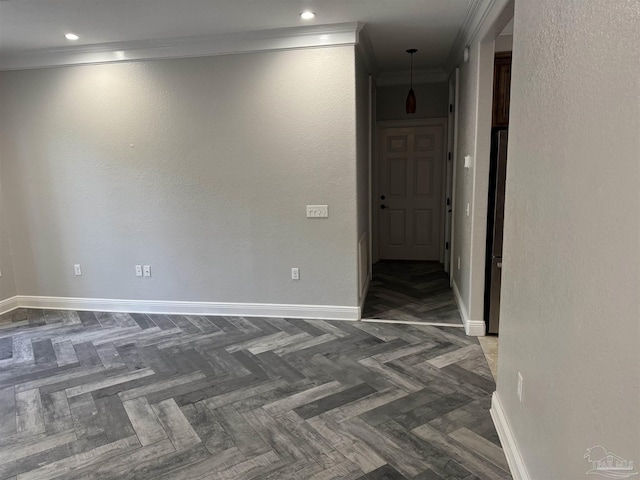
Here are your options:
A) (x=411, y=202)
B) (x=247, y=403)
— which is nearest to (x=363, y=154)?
(x=411, y=202)

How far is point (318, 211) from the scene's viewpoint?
3.82 m

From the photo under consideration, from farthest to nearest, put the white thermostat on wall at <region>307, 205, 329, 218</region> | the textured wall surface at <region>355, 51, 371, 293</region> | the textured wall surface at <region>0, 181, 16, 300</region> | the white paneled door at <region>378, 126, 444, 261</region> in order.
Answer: the white paneled door at <region>378, 126, 444, 261</region>
the textured wall surface at <region>0, 181, 16, 300</region>
the textured wall surface at <region>355, 51, 371, 293</region>
the white thermostat on wall at <region>307, 205, 329, 218</region>

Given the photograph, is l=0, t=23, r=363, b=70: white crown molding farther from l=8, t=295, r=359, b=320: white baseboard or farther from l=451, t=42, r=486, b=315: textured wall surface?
l=8, t=295, r=359, b=320: white baseboard

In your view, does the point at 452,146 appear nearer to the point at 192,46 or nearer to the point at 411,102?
the point at 411,102

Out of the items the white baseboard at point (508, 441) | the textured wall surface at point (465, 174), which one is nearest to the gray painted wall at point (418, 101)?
the textured wall surface at point (465, 174)

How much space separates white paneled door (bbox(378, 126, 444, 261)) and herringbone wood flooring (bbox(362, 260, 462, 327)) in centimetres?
27

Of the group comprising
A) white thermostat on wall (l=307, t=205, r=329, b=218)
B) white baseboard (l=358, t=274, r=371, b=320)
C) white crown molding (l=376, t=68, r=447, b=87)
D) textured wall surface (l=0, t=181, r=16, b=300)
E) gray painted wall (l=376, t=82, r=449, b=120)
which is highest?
white crown molding (l=376, t=68, r=447, b=87)

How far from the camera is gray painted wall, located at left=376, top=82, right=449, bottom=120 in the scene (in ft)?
18.3

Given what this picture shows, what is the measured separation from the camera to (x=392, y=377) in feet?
9.32

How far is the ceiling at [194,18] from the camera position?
2.90 metres

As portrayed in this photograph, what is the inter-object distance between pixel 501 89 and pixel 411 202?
279 centimetres

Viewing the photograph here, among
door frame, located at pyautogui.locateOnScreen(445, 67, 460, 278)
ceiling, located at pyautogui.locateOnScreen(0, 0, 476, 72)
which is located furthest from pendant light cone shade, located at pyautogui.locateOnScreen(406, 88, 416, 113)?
ceiling, located at pyautogui.locateOnScreen(0, 0, 476, 72)

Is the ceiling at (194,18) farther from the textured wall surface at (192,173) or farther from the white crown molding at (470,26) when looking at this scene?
the textured wall surface at (192,173)

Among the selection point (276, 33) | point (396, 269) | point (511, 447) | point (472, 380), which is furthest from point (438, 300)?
point (276, 33)
